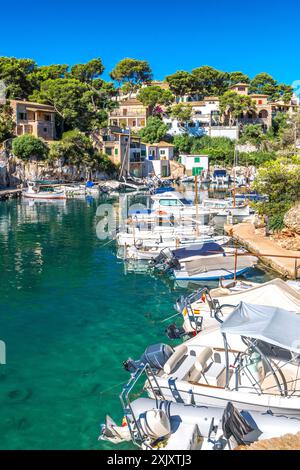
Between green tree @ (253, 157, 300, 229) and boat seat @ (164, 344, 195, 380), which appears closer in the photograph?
boat seat @ (164, 344, 195, 380)

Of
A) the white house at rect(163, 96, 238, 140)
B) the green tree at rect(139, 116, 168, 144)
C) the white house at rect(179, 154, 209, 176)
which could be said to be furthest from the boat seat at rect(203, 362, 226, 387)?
the white house at rect(163, 96, 238, 140)

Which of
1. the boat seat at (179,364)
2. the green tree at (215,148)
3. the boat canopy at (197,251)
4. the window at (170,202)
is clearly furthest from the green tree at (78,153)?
the boat seat at (179,364)

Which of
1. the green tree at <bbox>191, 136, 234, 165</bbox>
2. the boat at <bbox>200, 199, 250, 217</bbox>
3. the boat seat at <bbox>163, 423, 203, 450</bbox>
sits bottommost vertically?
the boat seat at <bbox>163, 423, 203, 450</bbox>

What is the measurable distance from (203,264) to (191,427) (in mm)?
13875

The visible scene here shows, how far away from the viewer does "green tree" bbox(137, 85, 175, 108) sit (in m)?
94.8

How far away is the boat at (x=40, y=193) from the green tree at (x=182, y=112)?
127 ft

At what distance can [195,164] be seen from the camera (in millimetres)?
89938

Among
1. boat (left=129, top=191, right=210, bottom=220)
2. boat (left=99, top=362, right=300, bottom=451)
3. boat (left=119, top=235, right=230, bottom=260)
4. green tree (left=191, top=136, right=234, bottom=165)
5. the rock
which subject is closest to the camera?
boat (left=99, top=362, right=300, bottom=451)

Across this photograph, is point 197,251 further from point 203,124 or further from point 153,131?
point 203,124

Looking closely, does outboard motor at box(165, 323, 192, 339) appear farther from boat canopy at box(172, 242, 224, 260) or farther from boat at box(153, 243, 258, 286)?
boat canopy at box(172, 242, 224, 260)

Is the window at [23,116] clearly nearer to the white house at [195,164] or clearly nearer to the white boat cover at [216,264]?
the white house at [195,164]

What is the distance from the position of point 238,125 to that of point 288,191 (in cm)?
6681

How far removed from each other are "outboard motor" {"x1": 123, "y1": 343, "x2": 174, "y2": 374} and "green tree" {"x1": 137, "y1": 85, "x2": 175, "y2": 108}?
87.1 metres

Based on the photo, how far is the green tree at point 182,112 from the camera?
307 feet
